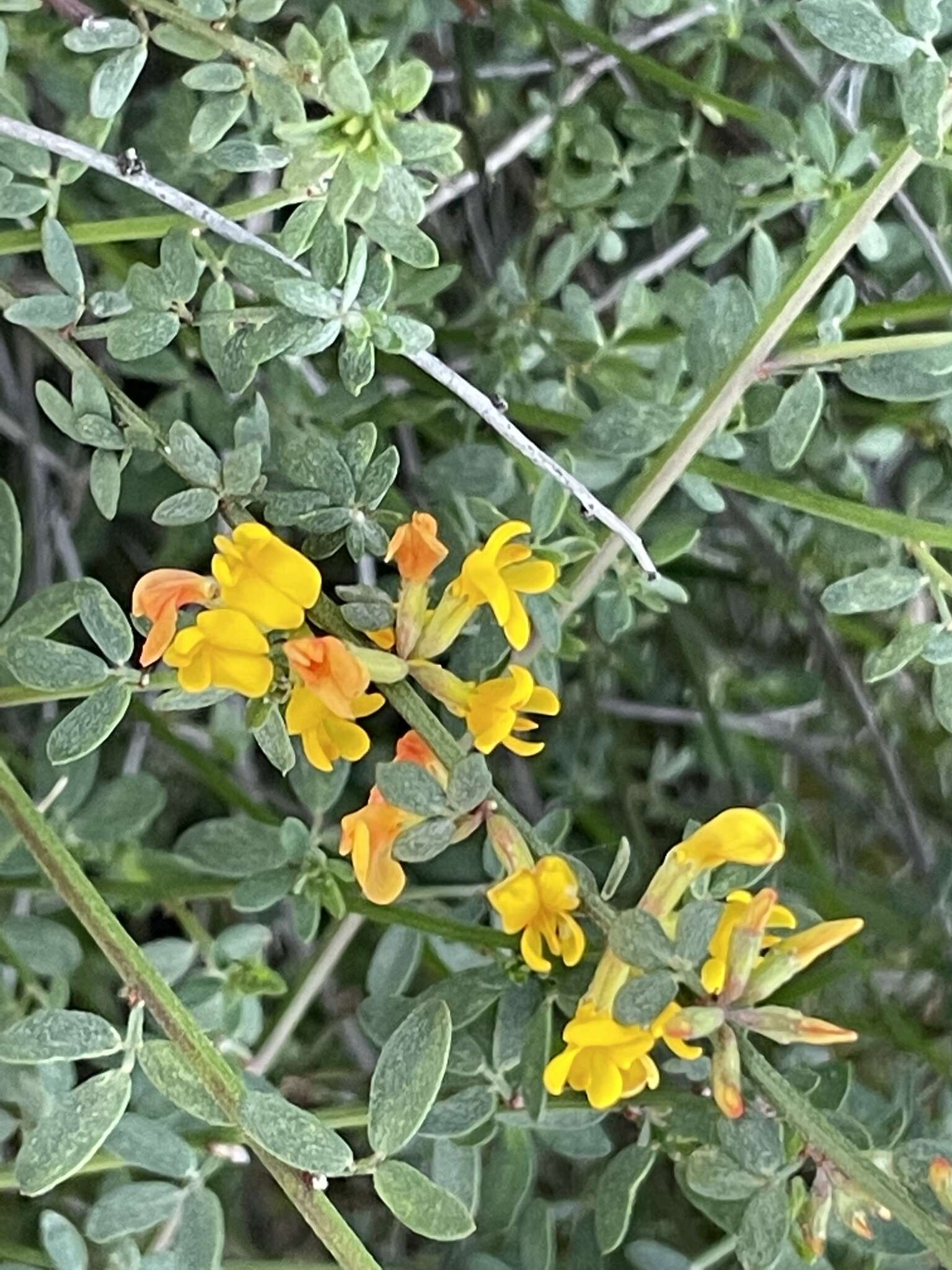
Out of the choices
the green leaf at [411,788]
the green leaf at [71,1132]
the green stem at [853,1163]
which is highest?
the green leaf at [411,788]

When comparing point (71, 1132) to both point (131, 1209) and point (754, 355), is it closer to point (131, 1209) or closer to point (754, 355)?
point (131, 1209)

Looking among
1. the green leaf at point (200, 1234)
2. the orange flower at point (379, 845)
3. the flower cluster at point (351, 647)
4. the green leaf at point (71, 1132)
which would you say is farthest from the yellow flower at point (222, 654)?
the green leaf at point (200, 1234)

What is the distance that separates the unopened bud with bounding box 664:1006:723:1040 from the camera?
637mm

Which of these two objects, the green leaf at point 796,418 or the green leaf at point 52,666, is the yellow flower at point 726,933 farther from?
the green leaf at point 52,666

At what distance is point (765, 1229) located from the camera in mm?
701

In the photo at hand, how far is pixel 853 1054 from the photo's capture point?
1.29 metres

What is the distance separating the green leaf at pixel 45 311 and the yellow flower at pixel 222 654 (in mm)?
223

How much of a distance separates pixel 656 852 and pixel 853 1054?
288 millimetres

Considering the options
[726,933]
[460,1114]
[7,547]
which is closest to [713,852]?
[726,933]

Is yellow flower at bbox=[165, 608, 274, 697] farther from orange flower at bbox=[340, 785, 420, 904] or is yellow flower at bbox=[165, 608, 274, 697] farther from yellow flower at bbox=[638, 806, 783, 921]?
yellow flower at bbox=[638, 806, 783, 921]

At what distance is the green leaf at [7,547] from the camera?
810 millimetres

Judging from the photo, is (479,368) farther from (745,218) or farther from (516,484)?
(745,218)

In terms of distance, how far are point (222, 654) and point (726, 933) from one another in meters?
0.31

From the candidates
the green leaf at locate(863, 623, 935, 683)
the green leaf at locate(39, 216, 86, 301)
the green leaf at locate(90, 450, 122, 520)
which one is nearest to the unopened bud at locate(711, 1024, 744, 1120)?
the green leaf at locate(863, 623, 935, 683)
